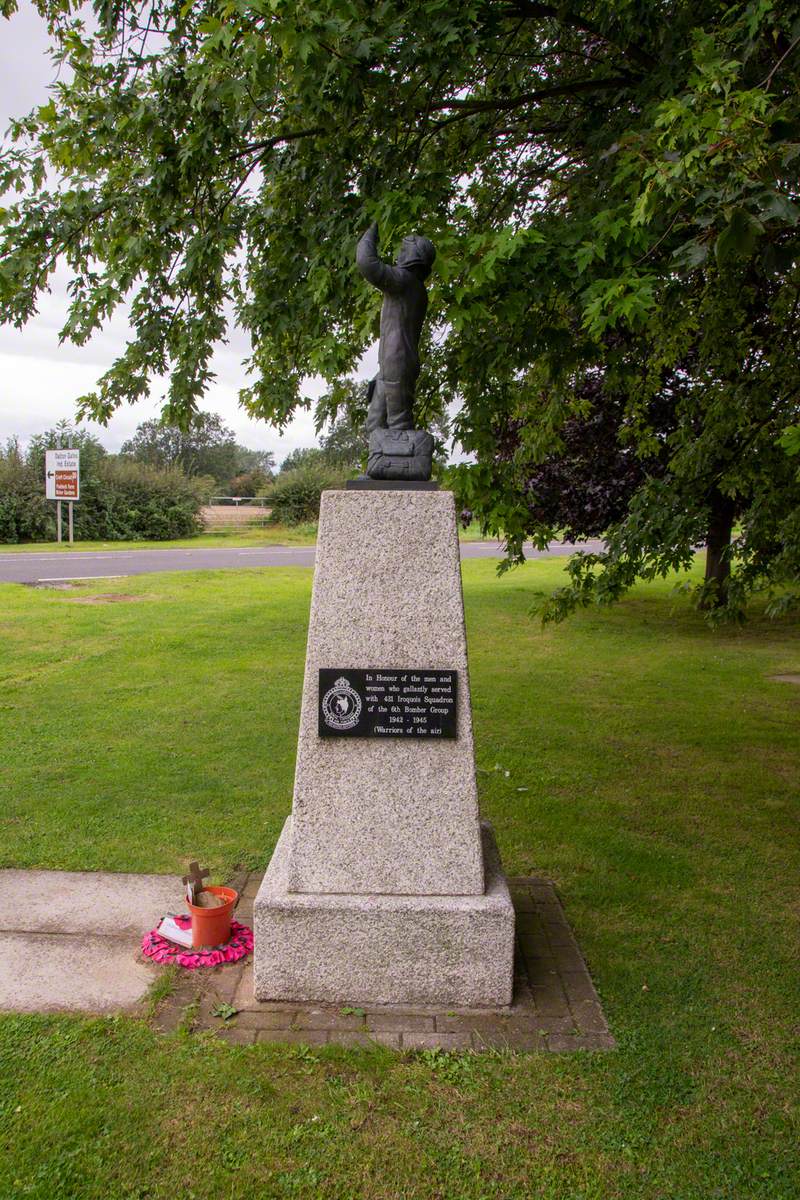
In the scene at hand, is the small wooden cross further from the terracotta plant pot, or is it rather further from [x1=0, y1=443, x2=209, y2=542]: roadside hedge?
[x1=0, y1=443, x2=209, y2=542]: roadside hedge

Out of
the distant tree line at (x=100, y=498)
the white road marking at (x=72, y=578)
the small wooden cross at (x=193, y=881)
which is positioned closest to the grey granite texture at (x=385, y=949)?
the small wooden cross at (x=193, y=881)

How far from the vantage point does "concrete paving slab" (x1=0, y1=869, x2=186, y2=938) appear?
170 inches

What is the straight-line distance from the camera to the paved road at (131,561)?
1897 centimetres

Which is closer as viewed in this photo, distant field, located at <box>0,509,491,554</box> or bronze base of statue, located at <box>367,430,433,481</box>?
bronze base of statue, located at <box>367,430,433,481</box>

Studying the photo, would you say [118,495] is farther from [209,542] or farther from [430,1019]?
[430,1019]

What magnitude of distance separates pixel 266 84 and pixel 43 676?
703 cm

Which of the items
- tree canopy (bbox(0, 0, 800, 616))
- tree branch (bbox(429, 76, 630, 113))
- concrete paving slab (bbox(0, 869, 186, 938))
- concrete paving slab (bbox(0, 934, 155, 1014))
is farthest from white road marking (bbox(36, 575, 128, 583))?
concrete paving slab (bbox(0, 934, 155, 1014))

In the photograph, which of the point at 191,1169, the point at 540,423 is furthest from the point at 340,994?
the point at 540,423

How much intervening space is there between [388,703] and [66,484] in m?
25.2

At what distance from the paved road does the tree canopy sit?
31.5 ft

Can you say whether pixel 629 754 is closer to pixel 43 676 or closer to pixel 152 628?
pixel 43 676

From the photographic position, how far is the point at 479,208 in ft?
23.3

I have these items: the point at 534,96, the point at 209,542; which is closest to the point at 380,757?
the point at 534,96

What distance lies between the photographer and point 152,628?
12695 mm
